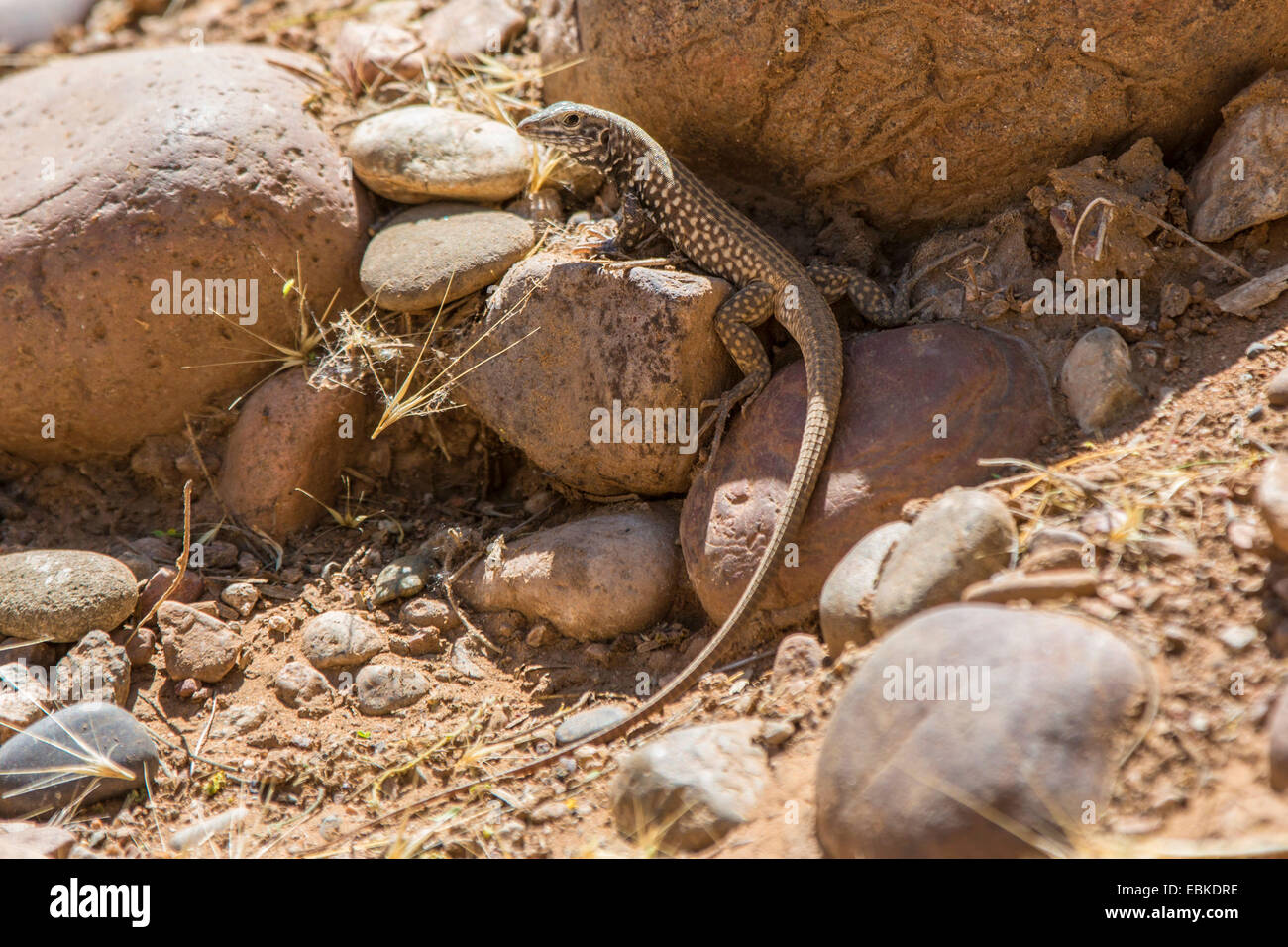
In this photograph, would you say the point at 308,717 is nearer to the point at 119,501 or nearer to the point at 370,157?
the point at 119,501

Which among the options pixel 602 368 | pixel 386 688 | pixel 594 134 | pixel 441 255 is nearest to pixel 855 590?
pixel 602 368

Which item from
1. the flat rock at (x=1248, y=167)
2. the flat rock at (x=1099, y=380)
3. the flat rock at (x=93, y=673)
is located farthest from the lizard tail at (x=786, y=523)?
the flat rock at (x=1248, y=167)

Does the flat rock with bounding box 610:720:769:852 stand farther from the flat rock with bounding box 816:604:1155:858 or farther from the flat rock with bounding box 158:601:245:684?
the flat rock with bounding box 158:601:245:684

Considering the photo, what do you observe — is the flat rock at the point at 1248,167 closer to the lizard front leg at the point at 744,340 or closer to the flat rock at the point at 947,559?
the flat rock at the point at 947,559

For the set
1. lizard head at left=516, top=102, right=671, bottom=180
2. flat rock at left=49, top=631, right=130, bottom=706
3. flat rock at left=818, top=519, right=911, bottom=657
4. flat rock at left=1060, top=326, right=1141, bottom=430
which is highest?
lizard head at left=516, top=102, right=671, bottom=180

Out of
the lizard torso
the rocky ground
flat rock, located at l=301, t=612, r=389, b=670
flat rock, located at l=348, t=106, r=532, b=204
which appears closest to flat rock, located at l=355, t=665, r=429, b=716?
the rocky ground

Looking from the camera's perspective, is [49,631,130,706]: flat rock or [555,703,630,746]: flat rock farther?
[49,631,130,706]: flat rock

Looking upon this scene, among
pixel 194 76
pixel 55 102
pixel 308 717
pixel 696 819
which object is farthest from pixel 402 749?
pixel 55 102
